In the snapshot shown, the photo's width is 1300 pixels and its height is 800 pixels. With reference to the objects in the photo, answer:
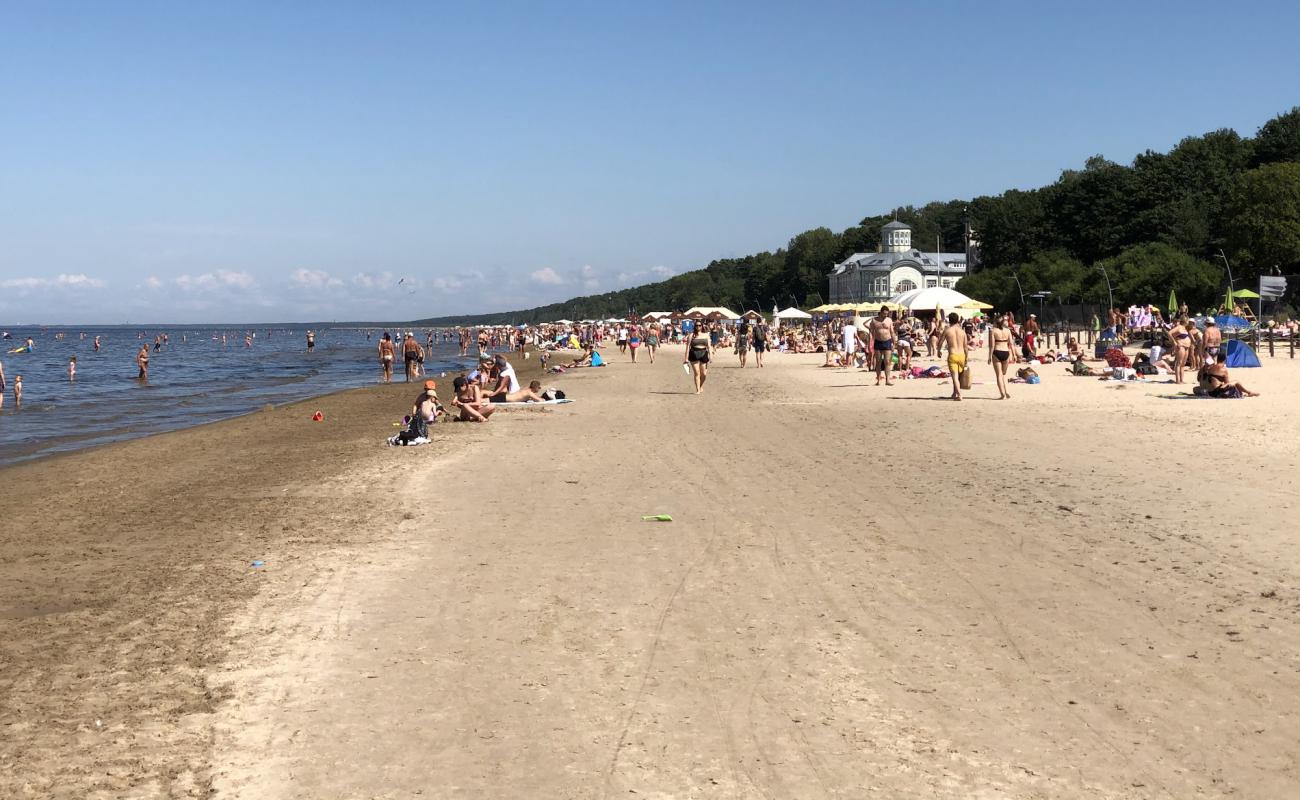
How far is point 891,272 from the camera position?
12281 centimetres

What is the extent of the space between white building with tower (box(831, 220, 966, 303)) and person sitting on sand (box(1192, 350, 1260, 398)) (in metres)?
102

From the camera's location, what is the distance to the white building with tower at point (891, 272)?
402 ft

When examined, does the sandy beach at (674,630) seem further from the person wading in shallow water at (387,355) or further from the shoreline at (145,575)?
the person wading in shallow water at (387,355)

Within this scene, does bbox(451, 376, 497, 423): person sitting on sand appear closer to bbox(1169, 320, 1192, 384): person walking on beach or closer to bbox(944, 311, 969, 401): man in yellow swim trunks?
bbox(944, 311, 969, 401): man in yellow swim trunks

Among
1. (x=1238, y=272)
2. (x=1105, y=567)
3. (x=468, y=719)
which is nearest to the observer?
(x=468, y=719)

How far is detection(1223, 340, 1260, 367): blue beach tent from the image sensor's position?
2431 cm

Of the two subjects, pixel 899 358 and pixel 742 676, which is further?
pixel 899 358

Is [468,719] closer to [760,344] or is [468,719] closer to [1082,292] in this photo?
[760,344]

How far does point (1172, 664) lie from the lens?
4938mm

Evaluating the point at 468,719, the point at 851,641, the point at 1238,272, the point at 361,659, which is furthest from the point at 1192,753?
the point at 1238,272

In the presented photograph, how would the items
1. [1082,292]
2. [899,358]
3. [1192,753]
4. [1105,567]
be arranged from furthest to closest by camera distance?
1. [1082,292]
2. [899,358]
3. [1105,567]
4. [1192,753]

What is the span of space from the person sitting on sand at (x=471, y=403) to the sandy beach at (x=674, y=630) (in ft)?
18.4

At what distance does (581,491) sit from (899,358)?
64.8 feet

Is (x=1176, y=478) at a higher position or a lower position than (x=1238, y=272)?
lower
